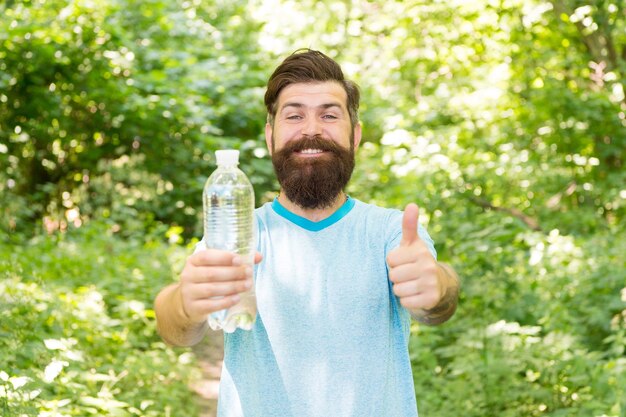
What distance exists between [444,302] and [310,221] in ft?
1.65

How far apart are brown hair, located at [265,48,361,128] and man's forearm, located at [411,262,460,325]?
671 mm

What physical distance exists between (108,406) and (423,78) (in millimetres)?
8216

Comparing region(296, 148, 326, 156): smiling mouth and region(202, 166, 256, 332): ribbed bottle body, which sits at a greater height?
region(296, 148, 326, 156): smiling mouth

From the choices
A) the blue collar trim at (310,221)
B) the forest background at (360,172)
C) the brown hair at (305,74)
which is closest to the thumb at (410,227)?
the blue collar trim at (310,221)

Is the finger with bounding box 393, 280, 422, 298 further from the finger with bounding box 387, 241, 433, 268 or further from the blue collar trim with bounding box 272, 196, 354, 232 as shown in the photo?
the blue collar trim with bounding box 272, 196, 354, 232

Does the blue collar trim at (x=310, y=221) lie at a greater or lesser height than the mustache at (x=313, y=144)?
lesser

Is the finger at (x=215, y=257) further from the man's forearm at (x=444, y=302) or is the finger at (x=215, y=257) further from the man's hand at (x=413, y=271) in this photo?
the man's forearm at (x=444, y=302)

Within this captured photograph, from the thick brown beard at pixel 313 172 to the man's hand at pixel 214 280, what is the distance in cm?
53

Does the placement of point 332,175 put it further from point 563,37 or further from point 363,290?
point 563,37

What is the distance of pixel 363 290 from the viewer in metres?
1.97

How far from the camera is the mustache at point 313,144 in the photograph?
Answer: 2168mm

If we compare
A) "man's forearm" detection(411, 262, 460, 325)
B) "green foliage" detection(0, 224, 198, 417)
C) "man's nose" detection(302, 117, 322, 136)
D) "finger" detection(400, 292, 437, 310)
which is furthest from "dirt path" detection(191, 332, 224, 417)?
"finger" detection(400, 292, 437, 310)

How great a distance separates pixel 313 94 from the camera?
2.20 metres

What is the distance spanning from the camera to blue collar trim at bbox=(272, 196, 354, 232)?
209 centimetres
